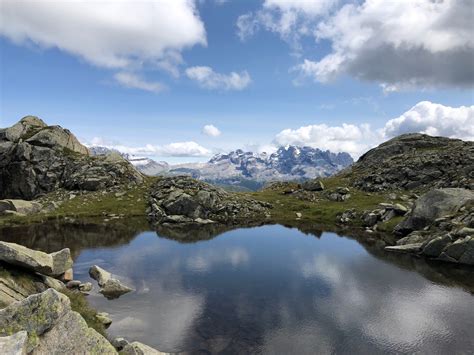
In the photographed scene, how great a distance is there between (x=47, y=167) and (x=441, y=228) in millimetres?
102881

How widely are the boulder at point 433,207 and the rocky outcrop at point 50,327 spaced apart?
64.4m

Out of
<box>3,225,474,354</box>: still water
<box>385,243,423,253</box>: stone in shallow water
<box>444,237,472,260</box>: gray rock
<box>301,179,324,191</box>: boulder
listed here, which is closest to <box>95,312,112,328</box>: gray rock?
<box>3,225,474,354</box>: still water

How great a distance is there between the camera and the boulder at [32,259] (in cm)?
3192

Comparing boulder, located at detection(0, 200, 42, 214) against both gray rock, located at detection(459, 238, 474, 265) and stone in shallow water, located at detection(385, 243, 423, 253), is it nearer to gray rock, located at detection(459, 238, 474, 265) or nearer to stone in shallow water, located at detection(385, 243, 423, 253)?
stone in shallow water, located at detection(385, 243, 423, 253)

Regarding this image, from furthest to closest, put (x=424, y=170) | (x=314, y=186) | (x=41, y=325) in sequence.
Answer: (x=314, y=186) < (x=424, y=170) < (x=41, y=325)

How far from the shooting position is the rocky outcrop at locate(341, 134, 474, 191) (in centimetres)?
10094

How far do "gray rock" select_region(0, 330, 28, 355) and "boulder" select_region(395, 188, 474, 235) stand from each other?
2698 inches

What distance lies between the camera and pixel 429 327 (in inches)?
1332

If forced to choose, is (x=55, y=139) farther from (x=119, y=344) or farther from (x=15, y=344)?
(x=15, y=344)

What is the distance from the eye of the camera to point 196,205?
307 ft

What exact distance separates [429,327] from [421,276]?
698 inches

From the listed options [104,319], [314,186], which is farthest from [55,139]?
[104,319]

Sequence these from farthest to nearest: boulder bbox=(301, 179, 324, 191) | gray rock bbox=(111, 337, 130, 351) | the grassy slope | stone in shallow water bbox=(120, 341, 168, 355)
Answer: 1. boulder bbox=(301, 179, 324, 191)
2. the grassy slope
3. gray rock bbox=(111, 337, 130, 351)
4. stone in shallow water bbox=(120, 341, 168, 355)

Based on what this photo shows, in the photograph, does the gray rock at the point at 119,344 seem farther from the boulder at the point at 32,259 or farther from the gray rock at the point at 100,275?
the gray rock at the point at 100,275
